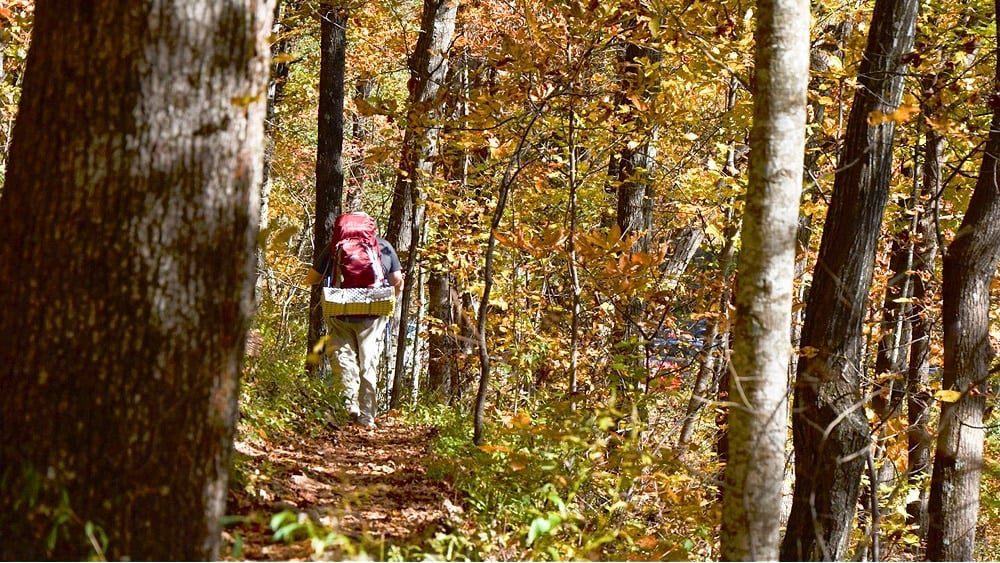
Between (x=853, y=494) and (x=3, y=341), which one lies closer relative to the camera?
(x=3, y=341)

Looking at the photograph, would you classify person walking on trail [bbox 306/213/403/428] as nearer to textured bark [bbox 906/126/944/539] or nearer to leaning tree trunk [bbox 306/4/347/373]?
leaning tree trunk [bbox 306/4/347/373]

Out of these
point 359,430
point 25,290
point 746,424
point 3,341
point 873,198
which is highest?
point 873,198

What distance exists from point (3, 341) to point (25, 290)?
0.20 meters

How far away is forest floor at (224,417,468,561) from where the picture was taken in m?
3.94

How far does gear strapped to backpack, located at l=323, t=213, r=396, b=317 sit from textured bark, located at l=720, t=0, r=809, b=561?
4751 mm

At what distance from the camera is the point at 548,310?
13.2 m

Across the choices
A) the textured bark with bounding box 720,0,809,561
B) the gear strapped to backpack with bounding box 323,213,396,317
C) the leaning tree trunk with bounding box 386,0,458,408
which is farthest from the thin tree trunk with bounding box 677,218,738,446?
the textured bark with bounding box 720,0,809,561

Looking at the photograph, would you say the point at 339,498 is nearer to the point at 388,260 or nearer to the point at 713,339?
the point at 388,260

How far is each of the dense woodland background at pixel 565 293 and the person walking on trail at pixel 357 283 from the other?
0.33 m

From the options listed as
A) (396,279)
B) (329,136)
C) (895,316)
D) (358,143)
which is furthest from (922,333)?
(358,143)

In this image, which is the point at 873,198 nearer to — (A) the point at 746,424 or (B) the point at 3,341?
(A) the point at 746,424

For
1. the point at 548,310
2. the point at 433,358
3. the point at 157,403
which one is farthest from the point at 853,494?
the point at 433,358

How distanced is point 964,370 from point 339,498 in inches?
210

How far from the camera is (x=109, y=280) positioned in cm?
281
